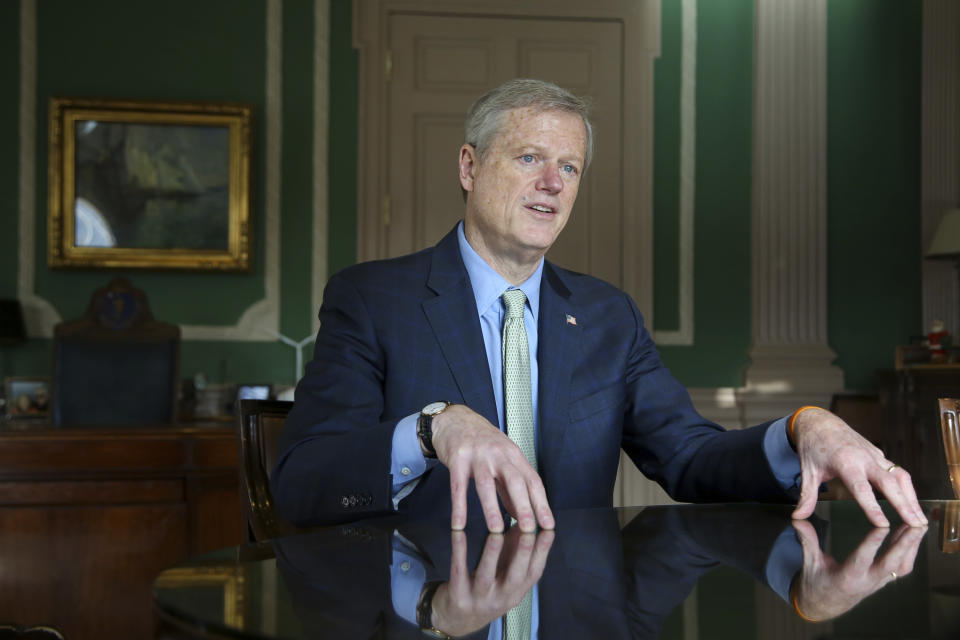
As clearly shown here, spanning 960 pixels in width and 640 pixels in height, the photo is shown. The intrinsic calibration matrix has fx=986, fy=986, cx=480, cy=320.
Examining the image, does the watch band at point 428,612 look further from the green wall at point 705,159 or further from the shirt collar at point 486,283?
the green wall at point 705,159

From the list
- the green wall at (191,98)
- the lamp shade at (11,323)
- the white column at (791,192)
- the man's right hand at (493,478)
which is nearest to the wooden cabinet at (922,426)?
the white column at (791,192)

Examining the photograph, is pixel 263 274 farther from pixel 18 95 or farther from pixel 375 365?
pixel 375 365

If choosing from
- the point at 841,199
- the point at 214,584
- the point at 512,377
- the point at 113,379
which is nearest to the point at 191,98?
the point at 113,379

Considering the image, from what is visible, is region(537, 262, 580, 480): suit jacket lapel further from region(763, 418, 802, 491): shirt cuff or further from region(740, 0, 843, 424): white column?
region(740, 0, 843, 424): white column

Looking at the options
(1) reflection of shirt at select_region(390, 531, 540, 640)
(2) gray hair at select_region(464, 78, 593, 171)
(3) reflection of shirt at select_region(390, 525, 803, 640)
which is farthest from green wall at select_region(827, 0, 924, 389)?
(1) reflection of shirt at select_region(390, 531, 540, 640)

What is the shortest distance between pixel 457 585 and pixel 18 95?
17.8ft

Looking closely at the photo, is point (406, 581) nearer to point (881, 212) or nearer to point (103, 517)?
point (103, 517)

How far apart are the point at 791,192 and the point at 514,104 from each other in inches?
163

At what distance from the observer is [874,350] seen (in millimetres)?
5781

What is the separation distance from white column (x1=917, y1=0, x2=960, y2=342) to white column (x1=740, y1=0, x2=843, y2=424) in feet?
1.90

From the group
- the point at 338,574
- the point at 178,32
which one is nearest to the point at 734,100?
the point at 178,32

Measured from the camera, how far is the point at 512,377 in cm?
185

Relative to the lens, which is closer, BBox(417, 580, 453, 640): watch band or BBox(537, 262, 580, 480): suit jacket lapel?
BBox(417, 580, 453, 640): watch band

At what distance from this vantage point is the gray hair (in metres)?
1.93
